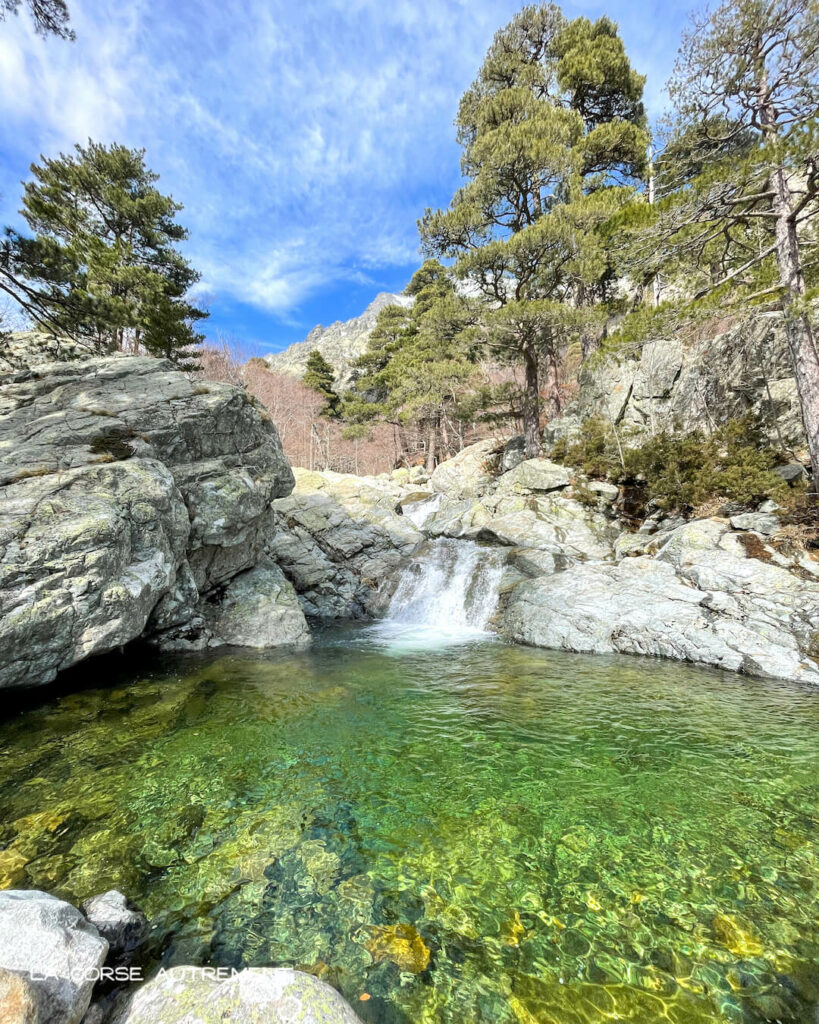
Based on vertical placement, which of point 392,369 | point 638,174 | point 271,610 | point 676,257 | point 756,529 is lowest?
point 271,610

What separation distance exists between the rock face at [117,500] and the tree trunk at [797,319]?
1472 cm

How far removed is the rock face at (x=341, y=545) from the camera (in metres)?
16.8

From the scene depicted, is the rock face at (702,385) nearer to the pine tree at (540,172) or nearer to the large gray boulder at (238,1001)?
the pine tree at (540,172)

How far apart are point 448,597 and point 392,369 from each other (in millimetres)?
25010

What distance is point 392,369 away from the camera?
1387 inches

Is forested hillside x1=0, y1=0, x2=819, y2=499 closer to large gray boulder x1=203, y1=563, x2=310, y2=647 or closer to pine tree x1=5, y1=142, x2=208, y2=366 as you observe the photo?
pine tree x1=5, y1=142, x2=208, y2=366

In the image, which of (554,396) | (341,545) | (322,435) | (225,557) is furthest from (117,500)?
(322,435)

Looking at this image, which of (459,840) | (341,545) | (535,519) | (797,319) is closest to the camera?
(459,840)

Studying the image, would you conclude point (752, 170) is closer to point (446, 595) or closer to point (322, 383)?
point (446, 595)

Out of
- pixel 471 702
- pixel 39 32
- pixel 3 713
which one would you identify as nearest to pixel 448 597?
pixel 471 702

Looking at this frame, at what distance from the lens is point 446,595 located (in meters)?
15.2

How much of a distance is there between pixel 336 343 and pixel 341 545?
344ft

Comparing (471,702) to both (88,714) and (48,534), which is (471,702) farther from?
(48,534)

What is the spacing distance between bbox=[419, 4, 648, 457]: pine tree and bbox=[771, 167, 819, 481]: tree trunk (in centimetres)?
622
